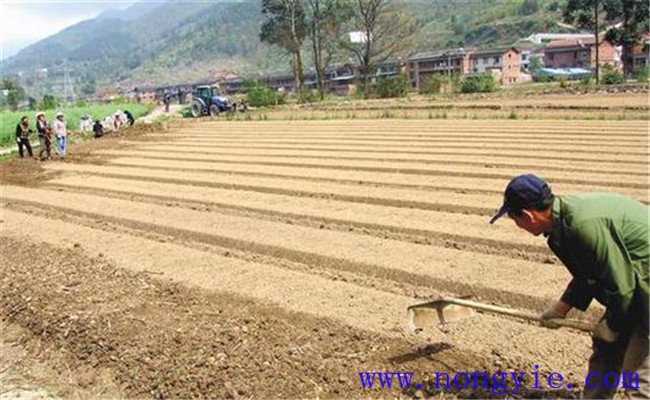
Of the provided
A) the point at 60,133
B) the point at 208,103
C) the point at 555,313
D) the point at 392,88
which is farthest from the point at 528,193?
the point at 392,88

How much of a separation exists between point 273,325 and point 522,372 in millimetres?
2112

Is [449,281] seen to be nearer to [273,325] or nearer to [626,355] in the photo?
[273,325]

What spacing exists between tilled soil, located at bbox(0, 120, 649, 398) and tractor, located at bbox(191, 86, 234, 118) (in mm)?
17963

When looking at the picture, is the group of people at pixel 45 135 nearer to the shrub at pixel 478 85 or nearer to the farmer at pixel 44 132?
the farmer at pixel 44 132

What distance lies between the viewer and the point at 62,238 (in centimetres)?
908

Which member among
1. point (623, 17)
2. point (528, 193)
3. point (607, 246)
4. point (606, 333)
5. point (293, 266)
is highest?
point (623, 17)

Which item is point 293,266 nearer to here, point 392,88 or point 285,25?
point 392,88

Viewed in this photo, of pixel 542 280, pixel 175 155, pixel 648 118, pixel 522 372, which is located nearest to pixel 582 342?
pixel 522 372

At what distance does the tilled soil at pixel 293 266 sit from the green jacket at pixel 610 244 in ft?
4.64

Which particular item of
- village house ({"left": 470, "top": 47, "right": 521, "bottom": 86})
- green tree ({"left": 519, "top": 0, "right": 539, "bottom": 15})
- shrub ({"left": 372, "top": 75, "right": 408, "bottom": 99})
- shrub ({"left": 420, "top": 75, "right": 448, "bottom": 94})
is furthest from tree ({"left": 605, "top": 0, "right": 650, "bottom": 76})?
green tree ({"left": 519, "top": 0, "right": 539, "bottom": 15})

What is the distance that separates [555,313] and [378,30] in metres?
49.0

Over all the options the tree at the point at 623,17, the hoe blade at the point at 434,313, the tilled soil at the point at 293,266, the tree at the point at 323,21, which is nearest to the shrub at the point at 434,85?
the tree at the point at 623,17

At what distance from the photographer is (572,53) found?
8244cm

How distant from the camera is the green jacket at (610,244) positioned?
297 centimetres
